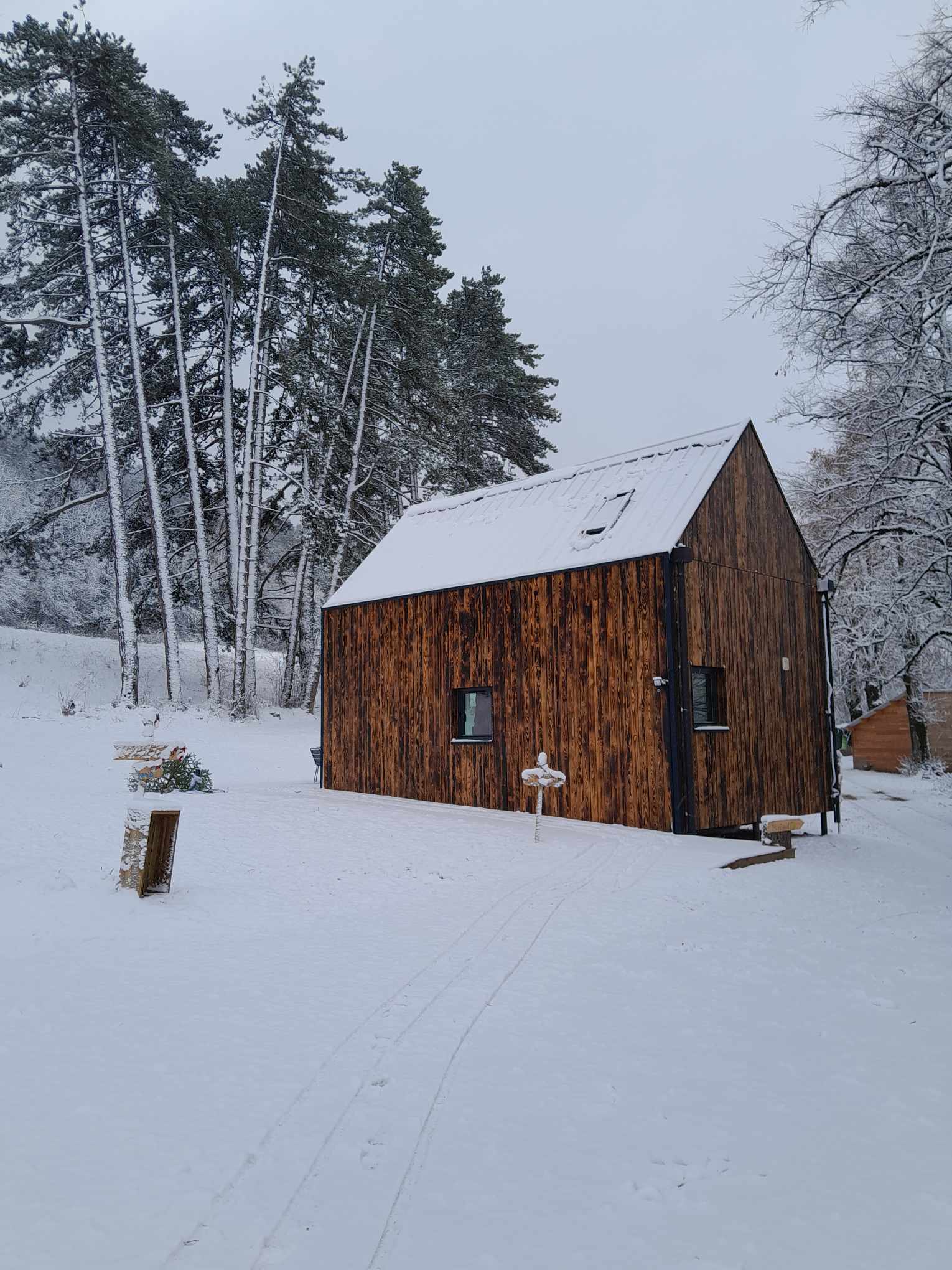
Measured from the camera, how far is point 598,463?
14531 mm

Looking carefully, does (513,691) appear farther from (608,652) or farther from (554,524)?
(554,524)

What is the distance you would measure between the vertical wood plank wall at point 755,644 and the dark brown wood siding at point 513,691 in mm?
657

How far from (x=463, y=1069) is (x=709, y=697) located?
8.80 m

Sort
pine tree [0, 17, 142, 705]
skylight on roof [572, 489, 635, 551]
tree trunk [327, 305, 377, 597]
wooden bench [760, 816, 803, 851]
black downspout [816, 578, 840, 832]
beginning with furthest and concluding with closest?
tree trunk [327, 305, 377, 597], pine tree [0, 17, 142, 705], black downspout [816, 578, 840, 832], skylight on roof [572, 489, 635, 551], wooden bench [760, 816, 803, 851]

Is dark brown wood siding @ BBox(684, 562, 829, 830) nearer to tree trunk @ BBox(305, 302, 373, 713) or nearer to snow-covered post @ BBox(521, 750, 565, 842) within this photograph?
snow-covered post @ BBox(521, 750, 565, 842)

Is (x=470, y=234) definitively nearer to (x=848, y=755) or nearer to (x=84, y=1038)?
(x=848, y=755)

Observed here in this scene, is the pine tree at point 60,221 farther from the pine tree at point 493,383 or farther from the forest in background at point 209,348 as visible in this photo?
the pine tree at point 493,383

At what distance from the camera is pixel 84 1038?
4.00m

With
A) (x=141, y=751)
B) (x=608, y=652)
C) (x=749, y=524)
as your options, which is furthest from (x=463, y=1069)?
(x=749, y=524)

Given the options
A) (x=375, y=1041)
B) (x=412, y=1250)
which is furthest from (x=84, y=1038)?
(x=412, y=1250)

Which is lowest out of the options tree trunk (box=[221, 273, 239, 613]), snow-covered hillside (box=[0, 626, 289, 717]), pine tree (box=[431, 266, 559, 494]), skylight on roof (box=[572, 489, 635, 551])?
snow-covered hillside (box=[0, 626, 289, 717])

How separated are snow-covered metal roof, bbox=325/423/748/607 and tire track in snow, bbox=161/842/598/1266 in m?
6.01

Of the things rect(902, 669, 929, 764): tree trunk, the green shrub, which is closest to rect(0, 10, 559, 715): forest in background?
the green shrub

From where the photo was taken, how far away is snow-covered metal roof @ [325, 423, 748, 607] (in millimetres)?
12070
